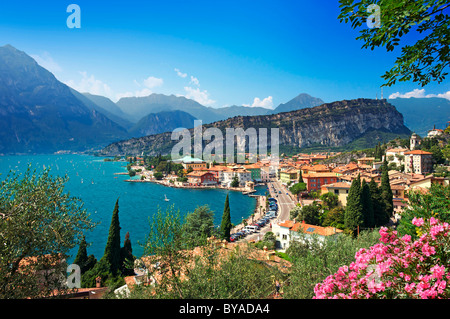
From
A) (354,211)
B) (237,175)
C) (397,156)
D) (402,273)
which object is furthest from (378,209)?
(237,175)

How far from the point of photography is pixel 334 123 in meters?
102

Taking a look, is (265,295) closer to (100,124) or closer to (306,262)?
(306,262)

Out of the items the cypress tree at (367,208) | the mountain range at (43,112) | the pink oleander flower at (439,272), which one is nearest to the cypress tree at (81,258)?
the pink oleander flower at (439,272)

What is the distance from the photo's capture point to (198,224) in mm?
16719

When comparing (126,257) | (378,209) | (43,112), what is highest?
(43,112)

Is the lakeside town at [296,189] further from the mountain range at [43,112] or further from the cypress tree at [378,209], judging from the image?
the mountain range at [43,112]

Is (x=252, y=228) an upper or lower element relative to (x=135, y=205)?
lower

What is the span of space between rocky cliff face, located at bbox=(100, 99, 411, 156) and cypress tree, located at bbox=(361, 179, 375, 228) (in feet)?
290

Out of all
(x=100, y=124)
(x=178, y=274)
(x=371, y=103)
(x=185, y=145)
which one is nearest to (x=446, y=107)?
(x=371, y=103)

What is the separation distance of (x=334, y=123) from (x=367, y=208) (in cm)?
9505

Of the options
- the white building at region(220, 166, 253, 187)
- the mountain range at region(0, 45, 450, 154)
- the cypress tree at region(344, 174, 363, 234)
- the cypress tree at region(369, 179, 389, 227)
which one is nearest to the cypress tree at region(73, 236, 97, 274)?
the cypress tree at region(344, 174, 363, 234)

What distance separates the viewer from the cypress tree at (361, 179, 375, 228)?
15367 mm

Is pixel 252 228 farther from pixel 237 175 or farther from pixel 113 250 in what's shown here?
pixel 237 175

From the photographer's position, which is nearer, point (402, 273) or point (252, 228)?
point (402, 273)
